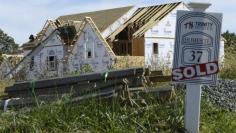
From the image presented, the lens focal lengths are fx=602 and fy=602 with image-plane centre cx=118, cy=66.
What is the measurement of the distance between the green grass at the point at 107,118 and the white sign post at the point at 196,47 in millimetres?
764

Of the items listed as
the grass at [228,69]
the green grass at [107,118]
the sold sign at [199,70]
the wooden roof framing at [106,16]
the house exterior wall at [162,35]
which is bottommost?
the green grass at [107,118]

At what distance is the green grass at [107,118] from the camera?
7.41 m

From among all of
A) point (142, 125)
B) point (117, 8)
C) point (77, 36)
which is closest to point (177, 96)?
point (142, 125)

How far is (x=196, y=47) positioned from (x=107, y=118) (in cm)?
146

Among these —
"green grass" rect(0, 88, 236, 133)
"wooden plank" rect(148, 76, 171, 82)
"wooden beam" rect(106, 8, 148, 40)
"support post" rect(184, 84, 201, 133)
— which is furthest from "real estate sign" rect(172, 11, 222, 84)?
"wooden beam" rect(106, 8, 148, 40)

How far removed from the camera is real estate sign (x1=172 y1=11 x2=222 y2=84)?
695 centimetres

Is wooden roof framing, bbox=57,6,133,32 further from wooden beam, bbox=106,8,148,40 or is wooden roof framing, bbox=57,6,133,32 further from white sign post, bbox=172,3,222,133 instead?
white sign post, bbox=172,3,222,133

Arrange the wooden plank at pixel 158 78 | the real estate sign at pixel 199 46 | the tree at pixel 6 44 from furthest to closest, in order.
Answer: the tree at pixel 6 44 → the wooden plank at pixel 158 78 → the real estate sign at pixel 199 46

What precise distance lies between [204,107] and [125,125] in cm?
147

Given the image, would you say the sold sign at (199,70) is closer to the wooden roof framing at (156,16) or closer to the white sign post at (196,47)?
the white sign post at (196,47)

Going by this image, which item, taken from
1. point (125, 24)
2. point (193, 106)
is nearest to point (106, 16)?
point (125, 24)

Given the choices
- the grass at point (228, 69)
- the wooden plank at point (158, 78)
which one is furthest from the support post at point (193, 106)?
the grass at point (228, 69)

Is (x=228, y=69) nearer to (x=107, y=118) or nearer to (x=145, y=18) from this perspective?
(x=107, y=118)

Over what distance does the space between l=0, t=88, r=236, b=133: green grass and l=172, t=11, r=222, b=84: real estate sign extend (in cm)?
77
